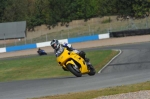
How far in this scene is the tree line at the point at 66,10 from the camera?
73.6 meters

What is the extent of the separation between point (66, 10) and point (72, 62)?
67198 millimetres

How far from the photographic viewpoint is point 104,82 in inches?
497

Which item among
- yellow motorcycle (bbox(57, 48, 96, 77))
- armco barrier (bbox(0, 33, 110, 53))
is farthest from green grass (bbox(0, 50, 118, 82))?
armco barrier (bbox(0, 33, 110, 53))

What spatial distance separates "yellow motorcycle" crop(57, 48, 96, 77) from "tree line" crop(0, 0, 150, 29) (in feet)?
183

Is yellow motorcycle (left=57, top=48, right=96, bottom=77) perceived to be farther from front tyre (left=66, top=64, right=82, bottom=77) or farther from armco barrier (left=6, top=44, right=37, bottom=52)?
armco barrier (left=6, top=44, right=37, bottom=52)

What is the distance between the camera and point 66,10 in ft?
268

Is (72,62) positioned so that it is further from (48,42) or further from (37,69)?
(48,42)

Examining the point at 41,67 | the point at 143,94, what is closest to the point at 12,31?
the point at 41,67

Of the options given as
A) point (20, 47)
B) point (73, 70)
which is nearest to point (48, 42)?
point (20, 47)

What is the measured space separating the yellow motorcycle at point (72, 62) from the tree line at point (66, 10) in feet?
183

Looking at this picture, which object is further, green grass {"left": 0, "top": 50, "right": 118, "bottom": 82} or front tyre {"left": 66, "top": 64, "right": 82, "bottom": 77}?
green grass {"left": 0, "top": 50, "right": 118, "bottom": 82}

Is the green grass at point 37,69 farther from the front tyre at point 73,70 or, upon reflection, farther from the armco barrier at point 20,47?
the armco barrier at point 20,47

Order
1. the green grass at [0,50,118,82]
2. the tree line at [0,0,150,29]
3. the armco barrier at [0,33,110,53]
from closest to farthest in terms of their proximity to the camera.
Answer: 1. the green grass at [0,50,118,82]
2. the armco barrier at [0,33,110,53]
3. the tree line at [0,0,150,29]

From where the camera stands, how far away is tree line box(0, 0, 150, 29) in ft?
242
